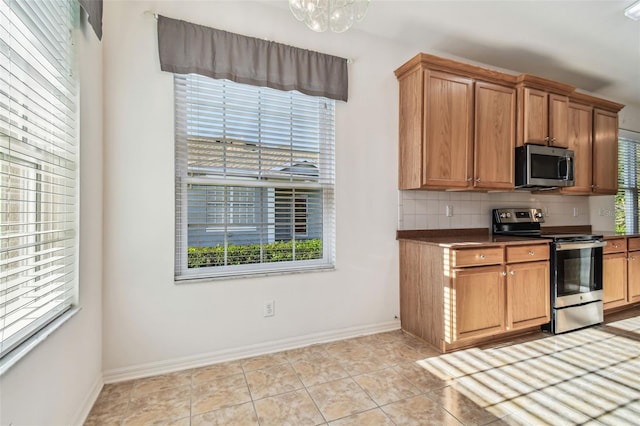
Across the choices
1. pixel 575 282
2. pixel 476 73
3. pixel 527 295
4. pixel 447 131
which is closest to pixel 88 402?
pixel 447 131

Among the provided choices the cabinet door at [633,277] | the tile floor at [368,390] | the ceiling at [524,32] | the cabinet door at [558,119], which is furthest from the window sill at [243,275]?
the cabinet door at [633,277]

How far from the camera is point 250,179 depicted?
7.86ft

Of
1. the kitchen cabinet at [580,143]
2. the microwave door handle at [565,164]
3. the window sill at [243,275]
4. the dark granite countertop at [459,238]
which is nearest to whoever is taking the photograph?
the window sill at [243,275]

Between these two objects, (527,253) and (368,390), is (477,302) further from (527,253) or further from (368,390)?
(368,390)

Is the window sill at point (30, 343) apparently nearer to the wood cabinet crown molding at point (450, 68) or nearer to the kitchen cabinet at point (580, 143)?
the wood cabinet crown molding at point (450, 68)

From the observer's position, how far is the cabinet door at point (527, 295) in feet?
8.39

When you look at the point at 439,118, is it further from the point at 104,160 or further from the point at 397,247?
the point at 104,160

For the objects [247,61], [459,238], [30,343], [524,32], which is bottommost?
[30,343]

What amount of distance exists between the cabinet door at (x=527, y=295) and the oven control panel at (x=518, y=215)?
672 mm

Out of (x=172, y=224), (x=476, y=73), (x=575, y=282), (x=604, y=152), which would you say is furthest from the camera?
(x=604, y=152)

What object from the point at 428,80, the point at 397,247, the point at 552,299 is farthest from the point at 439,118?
the point at 552,299

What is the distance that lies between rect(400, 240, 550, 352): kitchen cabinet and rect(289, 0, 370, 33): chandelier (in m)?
1.74

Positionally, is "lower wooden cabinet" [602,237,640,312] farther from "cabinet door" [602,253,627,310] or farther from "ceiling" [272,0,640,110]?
"ceiling" [272,0,640,110]

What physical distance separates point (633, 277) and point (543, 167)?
1844 millimetres
